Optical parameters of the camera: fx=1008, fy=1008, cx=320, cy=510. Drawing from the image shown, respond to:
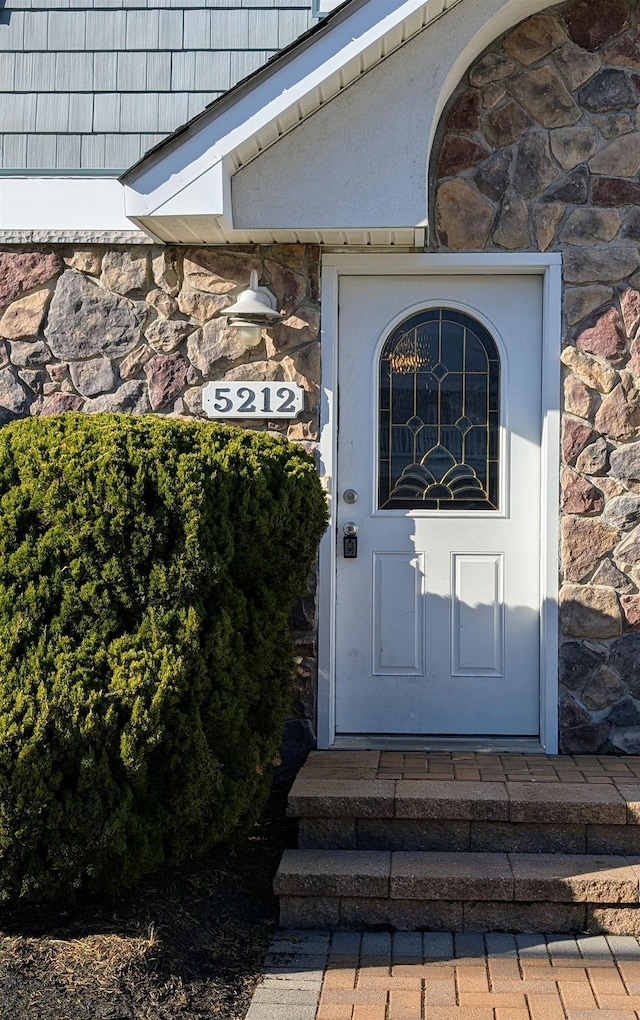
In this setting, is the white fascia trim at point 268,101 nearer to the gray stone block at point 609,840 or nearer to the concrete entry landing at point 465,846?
the concrete entry landing at point 465,846

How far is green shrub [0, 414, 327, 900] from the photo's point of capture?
133 inches

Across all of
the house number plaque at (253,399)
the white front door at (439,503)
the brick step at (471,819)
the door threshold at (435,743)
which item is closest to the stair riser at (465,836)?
the brick step at (471,819)

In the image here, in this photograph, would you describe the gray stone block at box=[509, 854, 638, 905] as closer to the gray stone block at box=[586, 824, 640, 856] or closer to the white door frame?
the gray stone block at box=[586, 824, 640, 856]

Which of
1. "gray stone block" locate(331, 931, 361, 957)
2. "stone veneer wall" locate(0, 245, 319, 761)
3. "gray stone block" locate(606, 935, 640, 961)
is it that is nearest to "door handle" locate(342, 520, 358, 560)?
"stone veneer wall" locate(0, 245, 319, 761)

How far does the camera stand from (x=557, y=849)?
4.13m

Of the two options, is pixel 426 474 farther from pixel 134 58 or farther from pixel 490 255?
pixel 134 58

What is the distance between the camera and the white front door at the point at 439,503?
16.5ft

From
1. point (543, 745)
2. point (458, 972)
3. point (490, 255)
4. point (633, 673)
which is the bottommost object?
point (458, 972)

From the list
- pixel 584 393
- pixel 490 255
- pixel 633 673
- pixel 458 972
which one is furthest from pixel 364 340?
pixel 458 972

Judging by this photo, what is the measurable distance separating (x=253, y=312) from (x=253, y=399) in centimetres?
44

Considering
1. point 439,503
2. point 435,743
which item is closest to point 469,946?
point 435,743

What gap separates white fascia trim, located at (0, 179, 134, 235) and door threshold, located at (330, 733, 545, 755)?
108 inches

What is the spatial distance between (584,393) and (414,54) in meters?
1.75

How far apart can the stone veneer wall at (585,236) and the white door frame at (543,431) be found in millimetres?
53
